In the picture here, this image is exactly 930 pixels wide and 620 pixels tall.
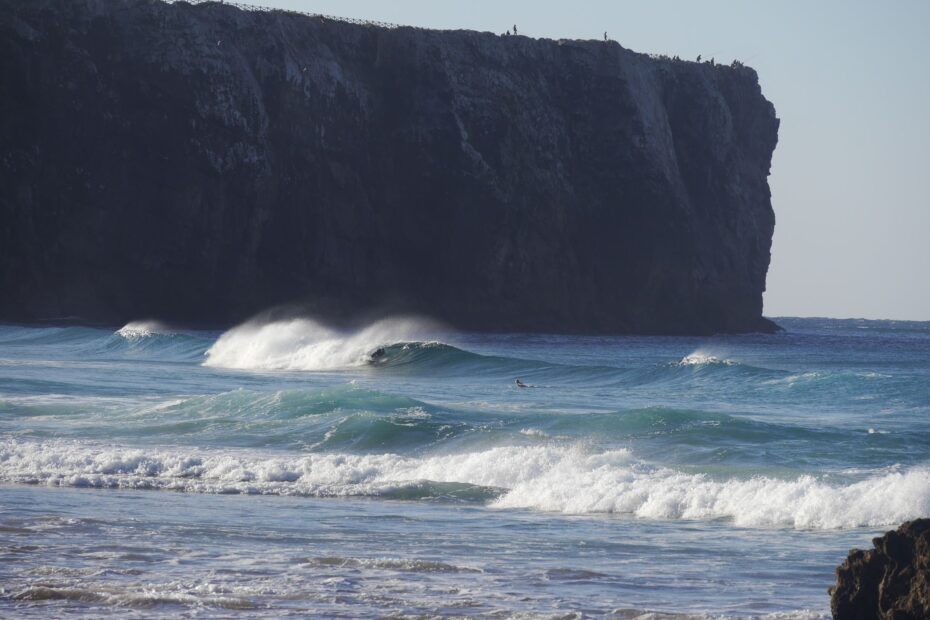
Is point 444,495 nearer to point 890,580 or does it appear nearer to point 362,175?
point 890,580

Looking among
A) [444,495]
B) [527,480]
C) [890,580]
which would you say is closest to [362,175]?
[527,480]

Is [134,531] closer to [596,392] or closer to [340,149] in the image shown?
[596,392]

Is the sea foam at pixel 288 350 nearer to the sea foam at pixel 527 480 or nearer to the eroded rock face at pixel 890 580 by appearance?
the sea foam at pixel 527 480

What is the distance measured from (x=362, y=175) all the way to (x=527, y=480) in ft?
184

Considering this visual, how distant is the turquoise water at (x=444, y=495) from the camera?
1018cm

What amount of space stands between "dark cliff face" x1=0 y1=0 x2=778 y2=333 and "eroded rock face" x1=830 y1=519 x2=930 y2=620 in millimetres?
57931

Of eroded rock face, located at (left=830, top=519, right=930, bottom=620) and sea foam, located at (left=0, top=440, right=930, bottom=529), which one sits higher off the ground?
eroded rock face, located at (left=830, top=519, right=930, bottom=620)

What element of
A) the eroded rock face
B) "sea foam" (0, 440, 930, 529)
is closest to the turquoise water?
"sea foam" (0, 440, 930, 529)

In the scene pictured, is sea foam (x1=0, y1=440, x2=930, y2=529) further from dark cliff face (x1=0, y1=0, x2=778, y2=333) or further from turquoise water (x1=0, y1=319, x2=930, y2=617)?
dark cliff face (x1=0, y1=0, x2=778, y2=333)

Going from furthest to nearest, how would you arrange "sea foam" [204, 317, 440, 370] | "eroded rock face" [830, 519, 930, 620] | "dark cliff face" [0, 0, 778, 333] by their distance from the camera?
"dark cliff face" [0, 0, 778, 333] < "sea foam" [204, 317, 440, 370] < "eroded rock face" [830, 519, 930, 620]

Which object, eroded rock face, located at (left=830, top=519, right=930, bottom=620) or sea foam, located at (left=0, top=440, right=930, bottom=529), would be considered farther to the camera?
sea foam, located at (left=0, top=440, right=930, bottom=529)

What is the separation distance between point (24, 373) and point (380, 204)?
141ft

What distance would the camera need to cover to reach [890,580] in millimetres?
7906

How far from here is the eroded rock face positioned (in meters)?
7.72
